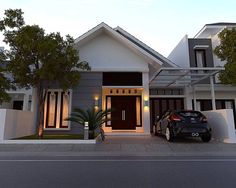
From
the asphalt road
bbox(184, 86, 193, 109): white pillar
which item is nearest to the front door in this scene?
bbox(184, 86, 193, 109): white pillar

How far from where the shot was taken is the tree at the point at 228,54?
13.0 m

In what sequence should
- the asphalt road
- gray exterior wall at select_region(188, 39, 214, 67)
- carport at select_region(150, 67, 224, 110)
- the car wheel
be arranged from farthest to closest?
gray exterior wall at select_region(188, 39, 214, 67) < carport at select_region(150, 67, 224, 110) < the car wheel < the asphalt road

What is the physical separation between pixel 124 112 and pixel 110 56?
14.2 feet

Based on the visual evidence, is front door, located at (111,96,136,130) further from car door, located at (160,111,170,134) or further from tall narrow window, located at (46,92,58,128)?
tall narrow window, located at (46,92,58,128)

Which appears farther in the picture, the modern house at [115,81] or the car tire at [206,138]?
the modern house at [115,81]

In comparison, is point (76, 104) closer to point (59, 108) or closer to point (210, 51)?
point (59, 108)

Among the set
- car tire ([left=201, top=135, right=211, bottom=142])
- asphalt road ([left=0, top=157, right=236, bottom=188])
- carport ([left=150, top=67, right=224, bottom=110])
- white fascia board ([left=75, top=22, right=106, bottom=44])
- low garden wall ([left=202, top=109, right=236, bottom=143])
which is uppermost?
white fascia board ([left=75, top=22, right=106, bottom=44])

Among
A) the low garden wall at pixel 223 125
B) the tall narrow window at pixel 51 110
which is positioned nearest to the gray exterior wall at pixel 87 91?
the tall narrow window at pixel 51 110

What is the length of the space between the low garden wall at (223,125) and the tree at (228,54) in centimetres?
332

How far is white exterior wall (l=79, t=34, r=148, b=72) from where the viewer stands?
14258 millimetres

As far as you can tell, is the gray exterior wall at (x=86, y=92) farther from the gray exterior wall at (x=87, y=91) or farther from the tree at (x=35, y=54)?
the tree at (x=35, y=54)

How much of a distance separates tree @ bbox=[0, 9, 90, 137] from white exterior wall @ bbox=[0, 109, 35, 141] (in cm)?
139

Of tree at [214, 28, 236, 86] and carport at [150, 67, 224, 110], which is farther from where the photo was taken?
carport at [150, 67, 224, 110]

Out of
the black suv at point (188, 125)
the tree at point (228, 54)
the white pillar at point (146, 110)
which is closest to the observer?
the black suv at point (188, 125)
